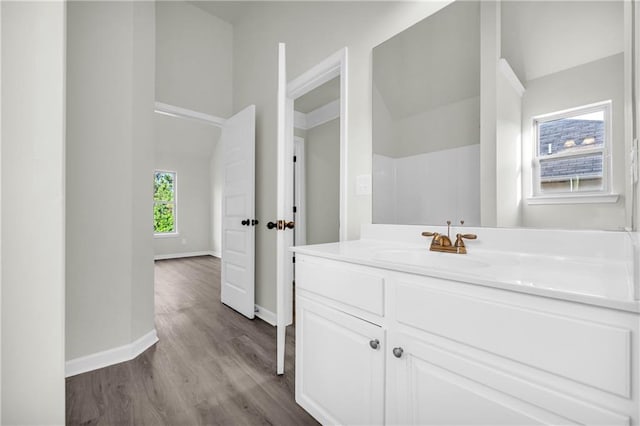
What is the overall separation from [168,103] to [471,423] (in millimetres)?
3118

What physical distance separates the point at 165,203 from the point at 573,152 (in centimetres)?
668

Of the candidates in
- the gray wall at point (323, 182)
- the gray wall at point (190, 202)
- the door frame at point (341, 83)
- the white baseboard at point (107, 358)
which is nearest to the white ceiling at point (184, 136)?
the gray wall at point (190, 202)

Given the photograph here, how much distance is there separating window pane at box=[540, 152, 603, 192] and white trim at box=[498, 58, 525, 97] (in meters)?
0.30

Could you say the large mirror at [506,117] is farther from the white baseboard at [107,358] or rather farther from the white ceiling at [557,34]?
the white baseboard at [107,358]

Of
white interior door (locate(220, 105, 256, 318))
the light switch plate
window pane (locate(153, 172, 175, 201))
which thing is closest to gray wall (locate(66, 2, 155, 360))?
white interior door (locate(220, 105, 256, 318))

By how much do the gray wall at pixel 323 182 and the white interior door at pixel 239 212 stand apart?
3.38 feet

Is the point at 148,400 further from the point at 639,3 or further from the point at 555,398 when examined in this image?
the point at 639,3

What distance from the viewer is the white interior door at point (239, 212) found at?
8.57 ft

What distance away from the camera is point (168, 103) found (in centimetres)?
269

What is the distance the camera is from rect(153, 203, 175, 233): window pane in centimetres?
605

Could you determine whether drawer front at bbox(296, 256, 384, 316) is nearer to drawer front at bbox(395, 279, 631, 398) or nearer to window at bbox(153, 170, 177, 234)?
drawer front at bbox(395, 279, 631, 398)

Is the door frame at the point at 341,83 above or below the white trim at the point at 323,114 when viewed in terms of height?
below

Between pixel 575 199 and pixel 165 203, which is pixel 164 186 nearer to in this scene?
pixel 165 203

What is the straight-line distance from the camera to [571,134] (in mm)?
988
